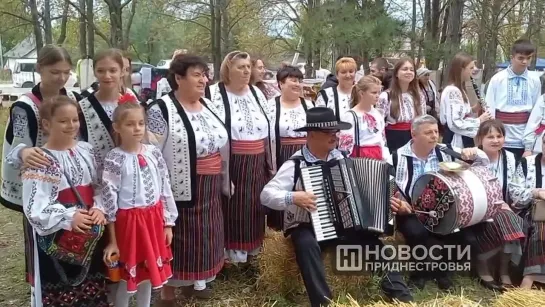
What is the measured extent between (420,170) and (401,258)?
0.64 m

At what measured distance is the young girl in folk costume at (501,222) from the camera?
156 inches

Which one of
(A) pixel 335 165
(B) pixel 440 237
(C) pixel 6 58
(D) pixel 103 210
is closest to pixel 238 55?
(A) pixel 335 165

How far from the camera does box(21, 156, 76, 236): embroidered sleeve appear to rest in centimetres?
264

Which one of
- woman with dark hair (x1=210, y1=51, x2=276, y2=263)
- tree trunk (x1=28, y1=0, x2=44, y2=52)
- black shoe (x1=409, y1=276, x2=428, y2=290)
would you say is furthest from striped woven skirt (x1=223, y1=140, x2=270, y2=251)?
tree trunk (x1=28, y1=0, x2=44, y2=52)

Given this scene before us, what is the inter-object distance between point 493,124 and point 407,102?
0.90m

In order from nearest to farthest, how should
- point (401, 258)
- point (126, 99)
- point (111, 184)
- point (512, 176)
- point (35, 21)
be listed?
point (111, 184)
point (126, 99)
point (401, 258)
point (512, 176)
point (35, 21)

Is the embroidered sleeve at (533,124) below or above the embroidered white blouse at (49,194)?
above

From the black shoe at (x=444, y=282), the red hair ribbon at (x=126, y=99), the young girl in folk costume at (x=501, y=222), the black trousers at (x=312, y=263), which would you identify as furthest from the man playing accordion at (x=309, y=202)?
the red hair ribbon at (x=126, y=99)

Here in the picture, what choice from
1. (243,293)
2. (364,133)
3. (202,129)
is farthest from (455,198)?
(202,129)

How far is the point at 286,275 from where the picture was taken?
3.80 m

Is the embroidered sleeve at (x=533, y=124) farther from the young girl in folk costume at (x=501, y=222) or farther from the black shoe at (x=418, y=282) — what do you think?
the black shoe at (x=418, y=282)

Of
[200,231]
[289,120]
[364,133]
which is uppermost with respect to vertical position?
[289,120]

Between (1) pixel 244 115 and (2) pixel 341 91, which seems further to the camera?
(2) pixel 341 91

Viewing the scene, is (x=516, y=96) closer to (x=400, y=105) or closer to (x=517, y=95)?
(x=517, y=95)
